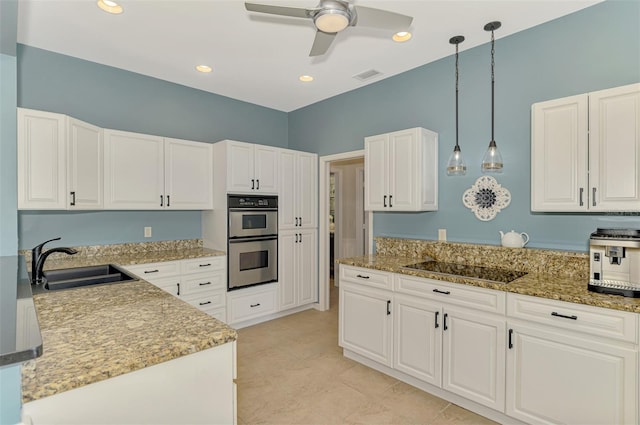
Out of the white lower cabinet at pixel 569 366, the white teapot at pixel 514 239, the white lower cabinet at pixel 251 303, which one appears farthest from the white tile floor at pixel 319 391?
the white teapot at pixel 514 239

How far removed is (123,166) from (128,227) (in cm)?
70

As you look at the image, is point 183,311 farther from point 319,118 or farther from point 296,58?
point 319,118

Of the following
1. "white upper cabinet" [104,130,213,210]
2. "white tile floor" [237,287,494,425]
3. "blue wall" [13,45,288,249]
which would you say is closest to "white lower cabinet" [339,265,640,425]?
"white tile floor" [237,287,494,425]

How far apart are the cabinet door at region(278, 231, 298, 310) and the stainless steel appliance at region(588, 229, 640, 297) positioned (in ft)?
10.2

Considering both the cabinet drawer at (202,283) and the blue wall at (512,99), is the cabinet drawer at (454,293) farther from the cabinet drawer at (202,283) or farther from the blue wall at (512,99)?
the cabinet drawer at (202,283)

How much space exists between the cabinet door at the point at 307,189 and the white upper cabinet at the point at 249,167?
41 cm

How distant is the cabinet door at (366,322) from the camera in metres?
2.80

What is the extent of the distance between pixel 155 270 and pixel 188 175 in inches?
44.8

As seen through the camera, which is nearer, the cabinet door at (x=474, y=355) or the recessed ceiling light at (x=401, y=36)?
the cabinet door at (x=474, y=355)

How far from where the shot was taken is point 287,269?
431cm

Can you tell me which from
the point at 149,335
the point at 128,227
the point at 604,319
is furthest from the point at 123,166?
the point at 604,319

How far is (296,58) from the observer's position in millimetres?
3256

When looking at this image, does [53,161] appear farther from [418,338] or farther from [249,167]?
[418,338]

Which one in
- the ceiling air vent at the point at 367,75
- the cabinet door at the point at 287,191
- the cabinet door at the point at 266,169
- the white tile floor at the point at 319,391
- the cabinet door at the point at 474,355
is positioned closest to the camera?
the cabinet door at the point at 474,355
